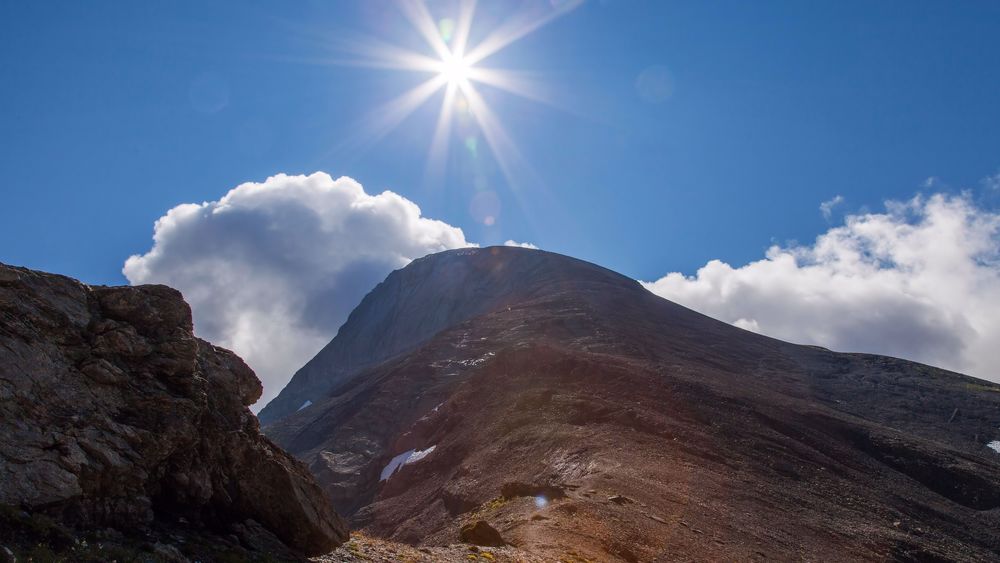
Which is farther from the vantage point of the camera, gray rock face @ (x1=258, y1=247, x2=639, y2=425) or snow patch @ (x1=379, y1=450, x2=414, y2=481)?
gray rock face @ (x1=258, y1=247, x2=639, y2=425)

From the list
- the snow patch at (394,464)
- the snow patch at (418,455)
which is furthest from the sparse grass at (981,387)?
the snow patch at (394,464)

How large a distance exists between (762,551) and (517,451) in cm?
2021

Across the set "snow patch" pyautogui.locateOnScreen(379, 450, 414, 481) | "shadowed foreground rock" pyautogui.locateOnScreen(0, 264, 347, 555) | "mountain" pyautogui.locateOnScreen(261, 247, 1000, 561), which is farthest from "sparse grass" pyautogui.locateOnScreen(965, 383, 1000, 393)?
"shadowed foreground rock" pyautogui.locateOnScreen(0, 264, 347, 555)

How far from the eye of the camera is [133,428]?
12648 millimetres

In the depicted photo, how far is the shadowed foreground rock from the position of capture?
35.5ft

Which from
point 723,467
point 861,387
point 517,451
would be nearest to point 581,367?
point 517,451

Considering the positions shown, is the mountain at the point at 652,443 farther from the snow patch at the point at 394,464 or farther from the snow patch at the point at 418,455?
the snow patch at the point at 394,464

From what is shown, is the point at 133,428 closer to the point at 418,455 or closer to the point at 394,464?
the point at 418,455

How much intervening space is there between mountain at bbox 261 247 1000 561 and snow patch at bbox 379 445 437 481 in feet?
1.65

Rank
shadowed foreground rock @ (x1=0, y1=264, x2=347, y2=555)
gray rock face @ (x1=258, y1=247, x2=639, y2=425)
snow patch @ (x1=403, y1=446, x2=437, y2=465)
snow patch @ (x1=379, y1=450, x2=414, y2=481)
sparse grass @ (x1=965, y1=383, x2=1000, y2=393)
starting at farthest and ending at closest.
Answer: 1. gray rock face @ (x1=258, y1=247, x2=639, y2=425)
2. sparse grass @ (x1=965, y1=383, x2=1000, y2=393)
3. snow patch @ (x1=379, y1=450, x2=414, y2=481)
4. snow patch @ (x1=403, y1=446, x2=437, y2=465)
5. shadowed foreground rock @ (x1=0, y1=264, x2=347, y2=555)

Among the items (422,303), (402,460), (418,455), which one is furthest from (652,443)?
(422,303)

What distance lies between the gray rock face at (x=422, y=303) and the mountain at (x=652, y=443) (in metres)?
17.8

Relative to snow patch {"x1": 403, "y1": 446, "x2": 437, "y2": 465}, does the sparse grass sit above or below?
above

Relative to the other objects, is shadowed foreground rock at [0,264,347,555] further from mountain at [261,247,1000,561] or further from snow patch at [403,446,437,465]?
snow patch at [403,446,437,465]
